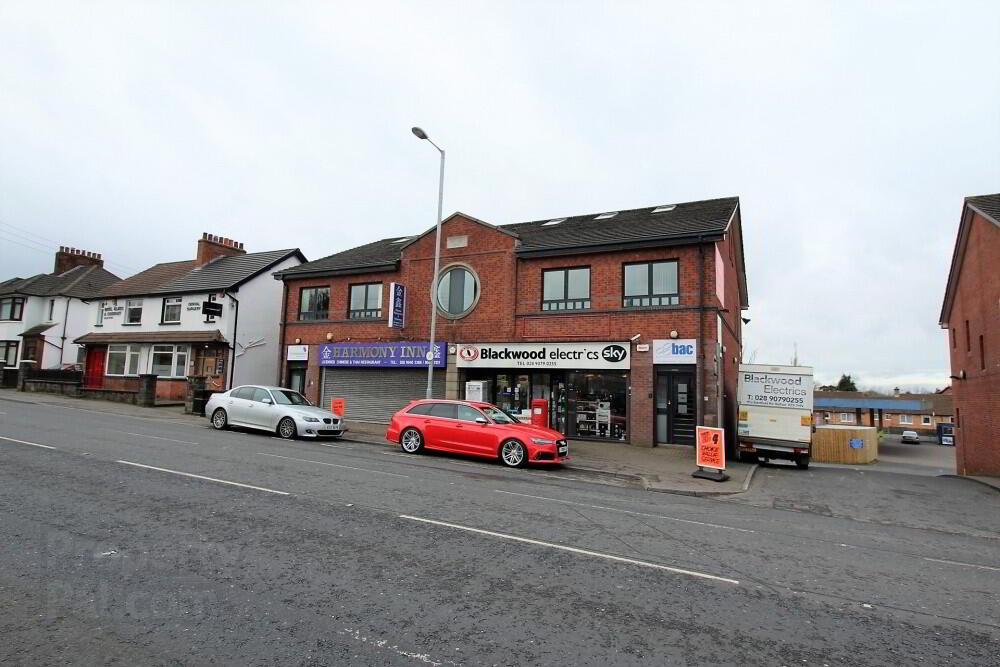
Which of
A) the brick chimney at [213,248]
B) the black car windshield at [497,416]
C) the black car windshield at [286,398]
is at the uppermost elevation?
the brick chimney at [213,248]

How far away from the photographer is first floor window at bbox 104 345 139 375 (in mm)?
28094

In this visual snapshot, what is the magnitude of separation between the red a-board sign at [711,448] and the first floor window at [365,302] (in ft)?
45.0

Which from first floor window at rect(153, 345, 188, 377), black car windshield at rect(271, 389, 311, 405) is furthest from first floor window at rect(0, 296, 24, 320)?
black car windshield at rect(271, 389, 311, 405)

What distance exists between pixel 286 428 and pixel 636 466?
9805mm

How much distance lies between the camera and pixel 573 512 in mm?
7770

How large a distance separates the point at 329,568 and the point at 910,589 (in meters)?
5.52

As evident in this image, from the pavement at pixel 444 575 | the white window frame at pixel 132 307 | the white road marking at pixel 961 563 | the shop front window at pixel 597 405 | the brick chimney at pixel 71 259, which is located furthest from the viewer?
the brick chimney at pixel 71 259

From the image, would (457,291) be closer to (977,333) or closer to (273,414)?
(273,414)

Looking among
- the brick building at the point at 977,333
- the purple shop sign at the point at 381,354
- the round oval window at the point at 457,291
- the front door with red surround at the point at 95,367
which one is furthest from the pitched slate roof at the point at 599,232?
the front door with red surround at the point at 95,367

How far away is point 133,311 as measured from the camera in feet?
95.7

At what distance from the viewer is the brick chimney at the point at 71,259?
37.9 metres

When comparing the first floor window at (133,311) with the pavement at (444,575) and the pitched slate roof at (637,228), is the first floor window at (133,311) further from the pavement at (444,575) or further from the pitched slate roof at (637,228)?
the pavement at (444,575)

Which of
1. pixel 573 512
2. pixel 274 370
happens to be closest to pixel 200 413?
pixel 274 370

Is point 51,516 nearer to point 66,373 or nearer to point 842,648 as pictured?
point 842,648
